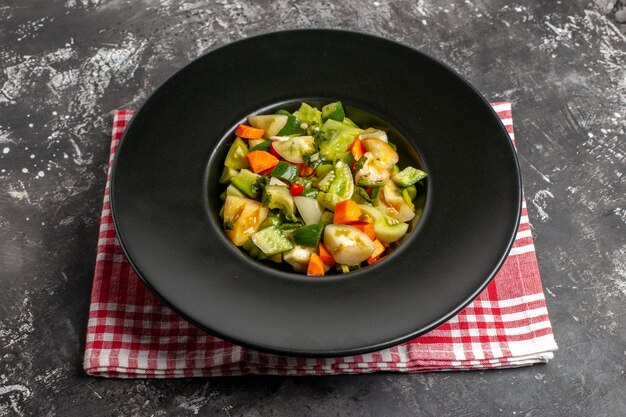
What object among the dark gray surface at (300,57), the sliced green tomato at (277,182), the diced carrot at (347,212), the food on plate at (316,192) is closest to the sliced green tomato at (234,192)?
the food on plate at (316,192)

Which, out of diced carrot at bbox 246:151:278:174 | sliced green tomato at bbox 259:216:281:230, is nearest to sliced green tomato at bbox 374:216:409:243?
sliced green tomato at bbox 259:216:281:230

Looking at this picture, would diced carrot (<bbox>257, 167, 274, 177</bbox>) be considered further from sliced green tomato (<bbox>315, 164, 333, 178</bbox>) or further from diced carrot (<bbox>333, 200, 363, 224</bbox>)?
diced carrot (<bbox>333, 200, 363, 224</bbox>)

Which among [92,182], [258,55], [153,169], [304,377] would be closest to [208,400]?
[304,377]

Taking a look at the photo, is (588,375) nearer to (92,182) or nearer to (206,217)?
(206,217)

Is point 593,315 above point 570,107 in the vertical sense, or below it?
below

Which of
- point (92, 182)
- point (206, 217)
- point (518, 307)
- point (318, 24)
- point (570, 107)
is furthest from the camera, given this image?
point (318, 24)
